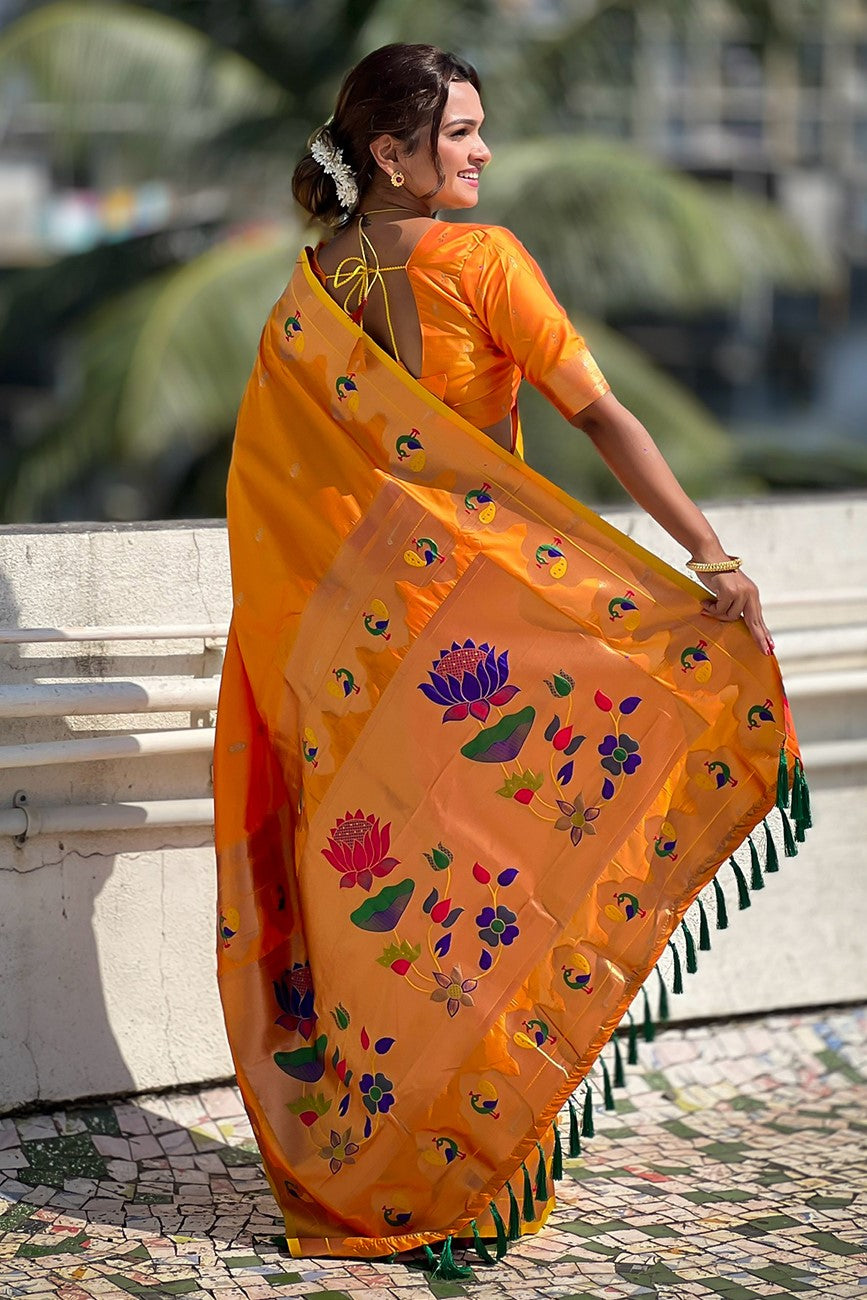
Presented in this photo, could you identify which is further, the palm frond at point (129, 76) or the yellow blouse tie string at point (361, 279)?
the palm frond at point (129, 76)

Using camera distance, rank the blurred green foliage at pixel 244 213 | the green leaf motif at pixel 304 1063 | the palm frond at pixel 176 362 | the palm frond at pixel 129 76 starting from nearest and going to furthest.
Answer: the green leaf motif at pixel 304 1063 < the palm frond at pixel 176 362 < the blurred green foliage at pixel 244 213 < the palm frond at pixel 129 76

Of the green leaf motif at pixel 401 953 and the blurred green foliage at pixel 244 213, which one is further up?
the blurred green foliage at pixel 244 213

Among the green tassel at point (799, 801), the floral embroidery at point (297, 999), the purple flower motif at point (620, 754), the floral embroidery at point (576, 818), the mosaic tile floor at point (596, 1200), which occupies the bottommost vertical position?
the mosaic tile floor at point (596, 1200)

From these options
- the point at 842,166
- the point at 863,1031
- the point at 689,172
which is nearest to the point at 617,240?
the point at 863,1031

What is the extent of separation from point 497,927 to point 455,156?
1168 mm

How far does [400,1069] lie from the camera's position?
2652mm

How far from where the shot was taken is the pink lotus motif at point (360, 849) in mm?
2658

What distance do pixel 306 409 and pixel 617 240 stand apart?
A: 8.42 meters

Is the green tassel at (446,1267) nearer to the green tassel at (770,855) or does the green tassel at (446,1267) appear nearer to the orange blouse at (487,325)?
the green tassel at (770,855)

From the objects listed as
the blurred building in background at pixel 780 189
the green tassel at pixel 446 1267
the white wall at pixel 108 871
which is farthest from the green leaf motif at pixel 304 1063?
the blurred building in background at pixel 780 189

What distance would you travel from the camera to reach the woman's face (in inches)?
103

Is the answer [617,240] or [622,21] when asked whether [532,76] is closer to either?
[622,21]

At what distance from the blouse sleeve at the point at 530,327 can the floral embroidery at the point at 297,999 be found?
101 centimetres

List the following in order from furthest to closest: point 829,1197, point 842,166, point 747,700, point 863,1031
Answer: point 842,166
point 863,1031
point 829,1197
point 747,700
